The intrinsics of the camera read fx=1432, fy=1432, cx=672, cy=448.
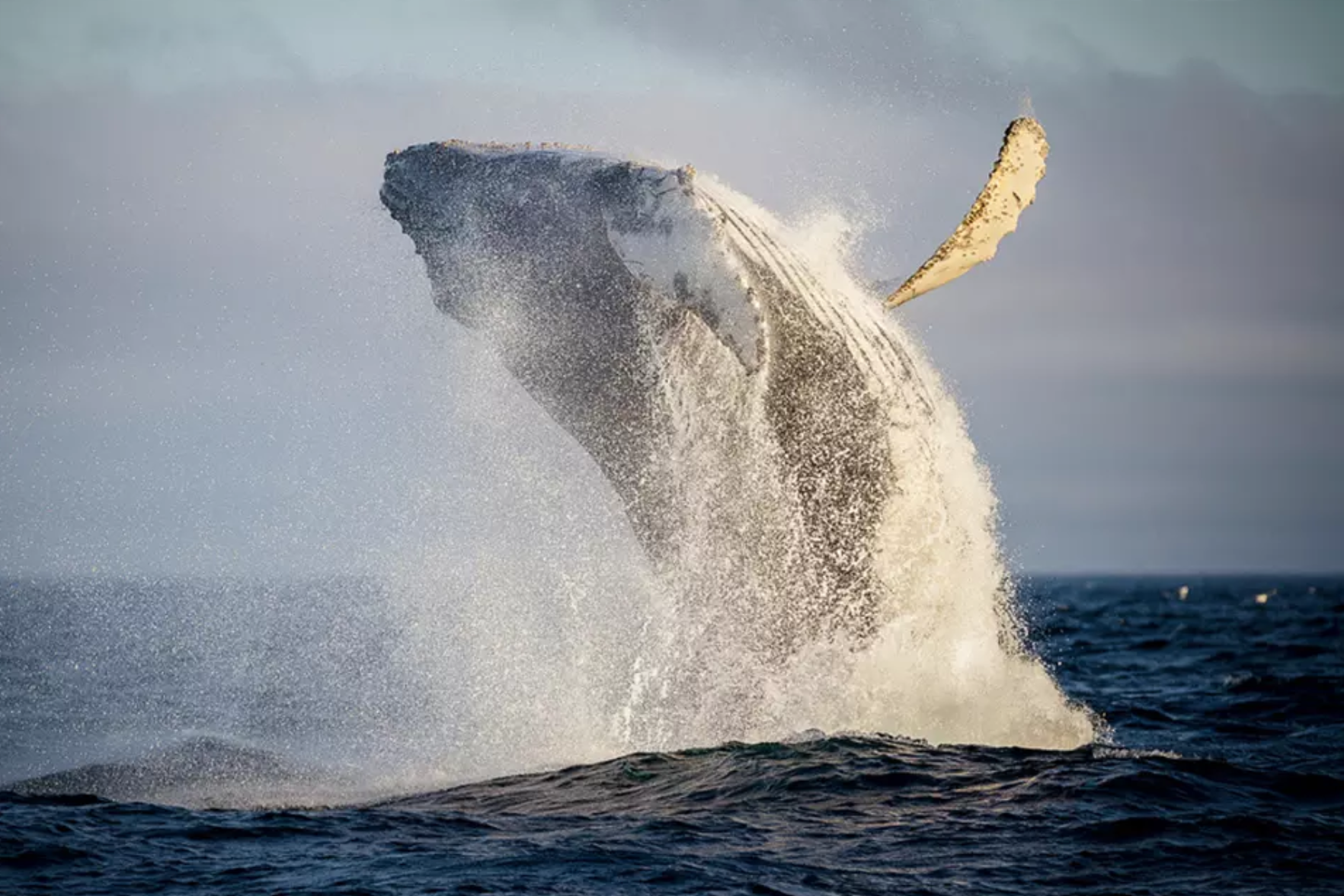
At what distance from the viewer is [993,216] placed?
11.6 metres

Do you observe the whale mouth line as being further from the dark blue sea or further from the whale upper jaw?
the dark blue sea

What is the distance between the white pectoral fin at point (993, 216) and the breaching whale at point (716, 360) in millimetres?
16

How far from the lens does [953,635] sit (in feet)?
38.2

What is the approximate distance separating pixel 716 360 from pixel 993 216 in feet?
9.40

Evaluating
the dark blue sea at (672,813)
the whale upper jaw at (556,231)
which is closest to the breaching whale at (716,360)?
the whale upper jaw at (556,231)

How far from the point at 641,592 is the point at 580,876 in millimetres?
4638

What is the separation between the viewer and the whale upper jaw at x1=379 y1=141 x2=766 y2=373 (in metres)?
9.33

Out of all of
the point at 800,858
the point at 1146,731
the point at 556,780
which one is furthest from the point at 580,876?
the point at 1146,731

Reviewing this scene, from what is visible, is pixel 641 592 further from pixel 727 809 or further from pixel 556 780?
pixel 727 809

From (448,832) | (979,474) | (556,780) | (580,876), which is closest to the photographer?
(580,876)

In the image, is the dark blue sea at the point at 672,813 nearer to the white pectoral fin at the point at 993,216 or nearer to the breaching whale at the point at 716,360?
the breaching whale at the point at 716,360

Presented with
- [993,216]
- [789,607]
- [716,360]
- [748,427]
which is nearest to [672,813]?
[789,607]

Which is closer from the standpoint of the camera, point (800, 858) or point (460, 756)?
point (800, 858)

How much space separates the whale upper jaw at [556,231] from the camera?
9.33m
